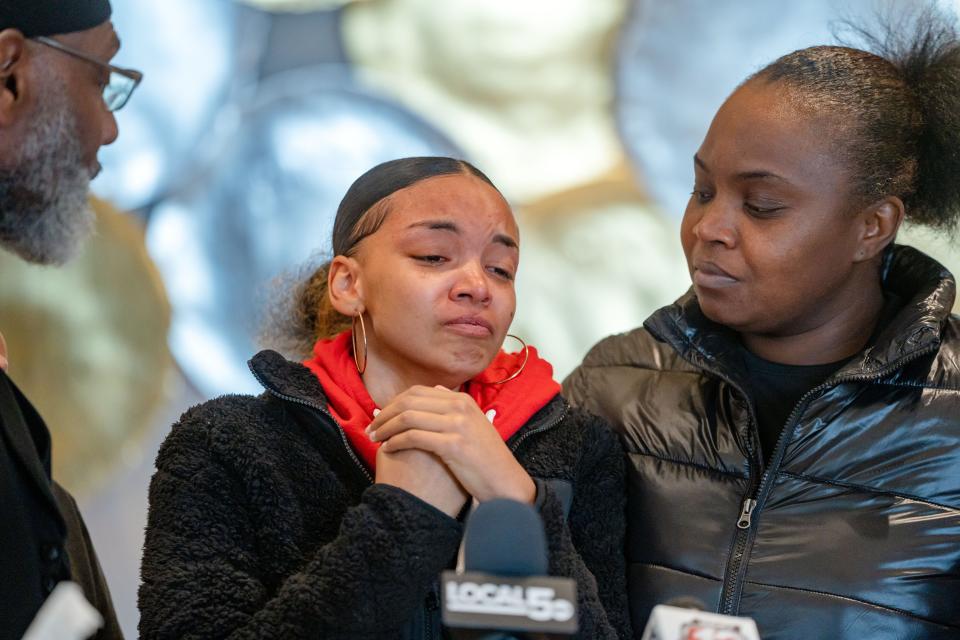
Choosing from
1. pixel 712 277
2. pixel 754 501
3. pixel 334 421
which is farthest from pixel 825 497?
pixel 334 421

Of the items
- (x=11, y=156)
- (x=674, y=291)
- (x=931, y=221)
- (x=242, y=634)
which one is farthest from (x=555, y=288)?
(x=242, y=634)

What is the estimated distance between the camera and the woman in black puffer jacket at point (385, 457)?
4.22 feet

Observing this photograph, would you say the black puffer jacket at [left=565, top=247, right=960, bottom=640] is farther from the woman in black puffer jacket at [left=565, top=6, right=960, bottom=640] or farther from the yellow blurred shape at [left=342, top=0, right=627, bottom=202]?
the yellow blurred shape at [left=342, top=0, right=627, bottom=202]

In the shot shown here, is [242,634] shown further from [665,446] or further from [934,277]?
[934,277]

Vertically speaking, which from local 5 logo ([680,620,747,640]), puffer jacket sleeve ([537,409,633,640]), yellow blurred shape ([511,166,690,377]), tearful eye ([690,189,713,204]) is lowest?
local 5 logo ([680,620,747,640])

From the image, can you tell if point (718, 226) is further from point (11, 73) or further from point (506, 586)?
point (11, 73)

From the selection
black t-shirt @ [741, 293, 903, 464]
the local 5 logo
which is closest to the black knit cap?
black t-shirt @ [741, 293, 903, 464]

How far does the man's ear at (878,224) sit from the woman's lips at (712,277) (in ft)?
0.67

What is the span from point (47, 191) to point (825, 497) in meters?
1.18

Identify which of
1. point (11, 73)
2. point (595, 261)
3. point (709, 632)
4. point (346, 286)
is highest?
point (595, 261)

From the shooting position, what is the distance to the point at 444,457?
1323 millimetres

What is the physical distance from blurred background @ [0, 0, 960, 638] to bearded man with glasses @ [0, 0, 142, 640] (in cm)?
112

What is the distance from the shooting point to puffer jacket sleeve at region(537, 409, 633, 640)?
61.0 inches

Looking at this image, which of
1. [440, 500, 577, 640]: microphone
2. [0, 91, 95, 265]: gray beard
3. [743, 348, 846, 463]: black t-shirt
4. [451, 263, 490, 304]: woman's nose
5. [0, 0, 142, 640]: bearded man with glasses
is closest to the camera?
[440, 500, 577, 640]: microphone
